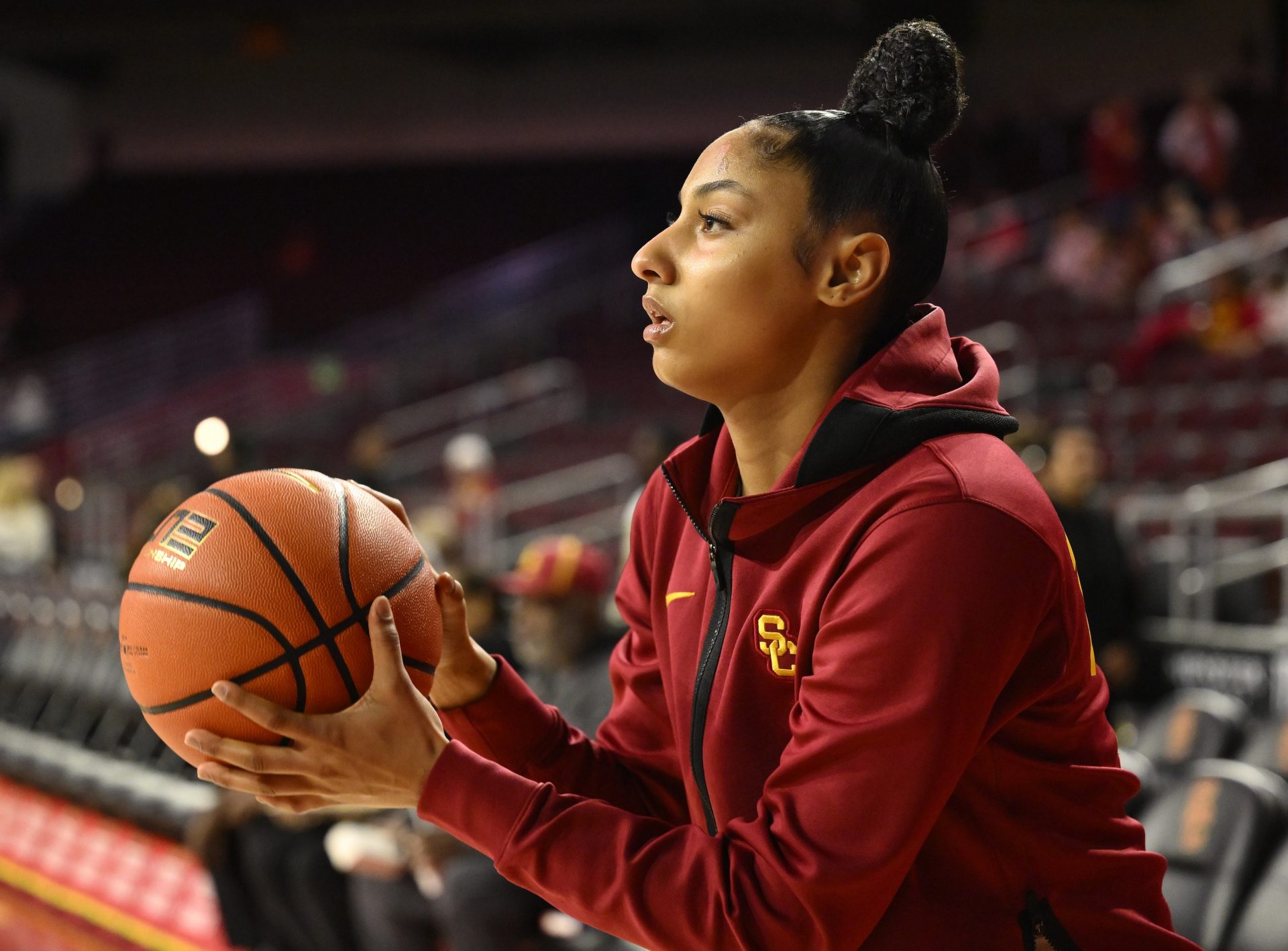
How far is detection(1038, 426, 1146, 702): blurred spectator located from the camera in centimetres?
457

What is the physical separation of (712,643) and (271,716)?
48 centimetres

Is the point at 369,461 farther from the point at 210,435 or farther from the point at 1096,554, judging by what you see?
the point at 1096,554

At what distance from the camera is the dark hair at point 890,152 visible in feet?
4.94

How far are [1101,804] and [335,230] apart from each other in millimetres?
16715

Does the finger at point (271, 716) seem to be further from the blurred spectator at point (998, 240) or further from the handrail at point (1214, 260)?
the blurred spectator at point (998, 240)

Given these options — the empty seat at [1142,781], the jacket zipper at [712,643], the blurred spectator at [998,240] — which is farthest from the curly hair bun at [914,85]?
the blurred spectator at [998,240]

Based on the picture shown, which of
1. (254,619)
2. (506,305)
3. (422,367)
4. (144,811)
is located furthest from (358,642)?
(506,305)

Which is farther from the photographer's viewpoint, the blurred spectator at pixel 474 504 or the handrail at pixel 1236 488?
the blurred spectator at pixel 474 504

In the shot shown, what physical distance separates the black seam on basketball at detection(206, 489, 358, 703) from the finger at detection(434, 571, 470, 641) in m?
0.15

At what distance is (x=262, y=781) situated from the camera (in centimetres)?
146

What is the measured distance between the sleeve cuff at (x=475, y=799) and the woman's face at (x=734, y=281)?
45 cm

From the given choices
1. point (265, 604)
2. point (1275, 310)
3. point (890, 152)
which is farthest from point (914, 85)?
point (1275, 310)

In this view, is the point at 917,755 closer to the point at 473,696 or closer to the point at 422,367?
the point at 473,696

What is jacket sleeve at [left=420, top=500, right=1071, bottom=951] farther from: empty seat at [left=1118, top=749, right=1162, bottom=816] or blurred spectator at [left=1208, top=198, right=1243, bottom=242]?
blurred spectator at [left=1208, top=198, right=1243, bottom=242]
